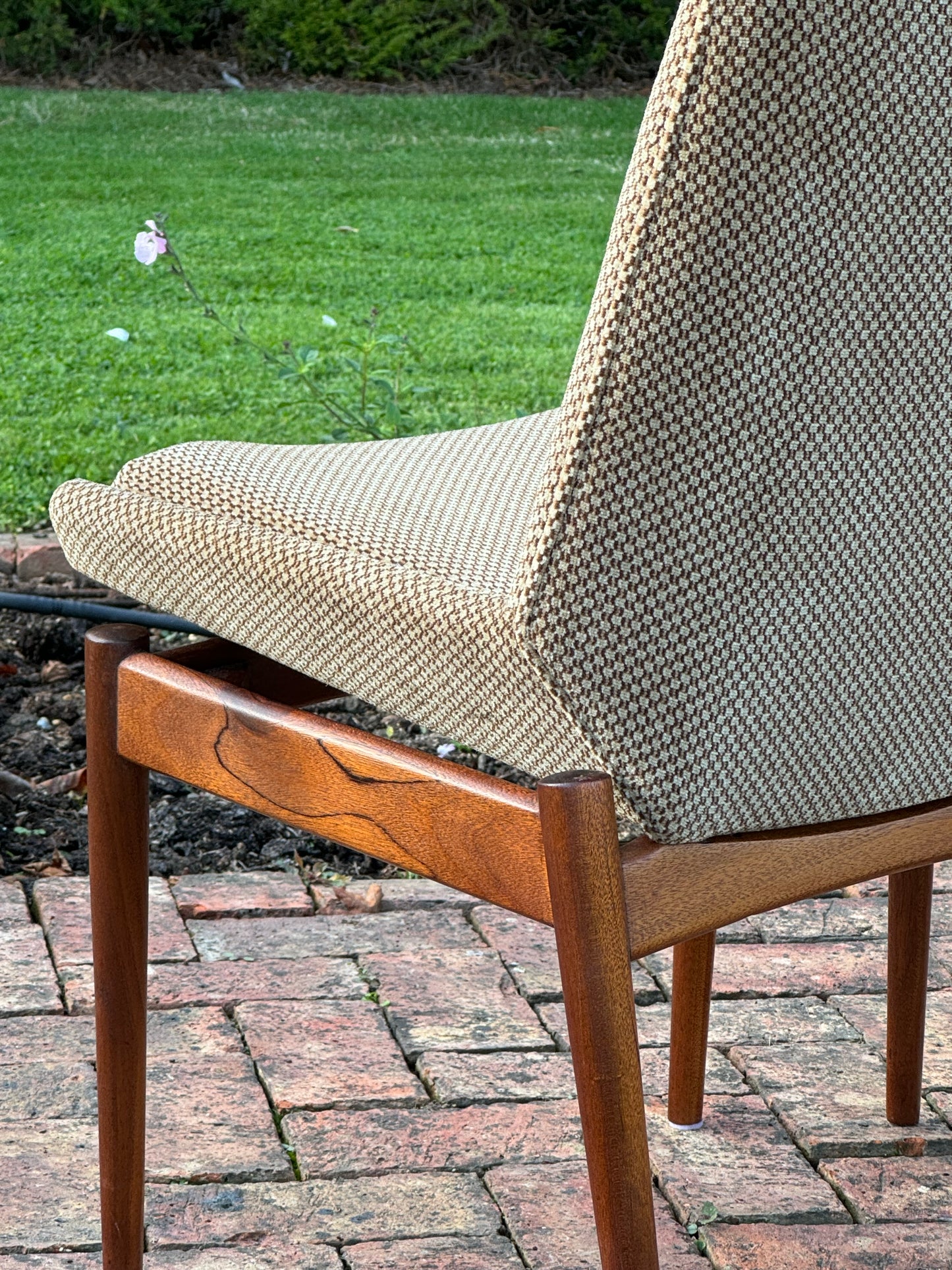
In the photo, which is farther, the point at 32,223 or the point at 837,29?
the point at 32,223

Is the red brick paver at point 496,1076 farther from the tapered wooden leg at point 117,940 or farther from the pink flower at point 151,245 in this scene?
the pink flower at point 151,245

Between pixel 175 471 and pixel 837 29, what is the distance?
0.58m

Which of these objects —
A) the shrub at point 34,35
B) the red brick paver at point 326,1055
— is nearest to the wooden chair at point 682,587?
the red brick paver at point 326,1055

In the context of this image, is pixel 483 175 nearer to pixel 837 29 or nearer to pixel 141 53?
pixel 141 53

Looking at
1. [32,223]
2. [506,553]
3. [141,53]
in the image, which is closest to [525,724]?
[506,553]

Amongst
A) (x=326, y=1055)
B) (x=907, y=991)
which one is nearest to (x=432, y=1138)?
(x=326, y=1055)

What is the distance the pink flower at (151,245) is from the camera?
2623 millimetres

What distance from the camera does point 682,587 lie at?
0.88m

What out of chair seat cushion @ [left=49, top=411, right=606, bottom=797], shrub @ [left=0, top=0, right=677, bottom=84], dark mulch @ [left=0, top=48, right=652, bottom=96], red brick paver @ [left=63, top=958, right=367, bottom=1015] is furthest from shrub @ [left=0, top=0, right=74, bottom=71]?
chair seat cushion @ [left=49, top=411, right=606, bottom=797]

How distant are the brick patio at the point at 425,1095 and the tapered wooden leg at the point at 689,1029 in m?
0.03

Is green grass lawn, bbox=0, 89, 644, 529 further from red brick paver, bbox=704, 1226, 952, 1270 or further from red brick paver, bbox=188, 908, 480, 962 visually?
red brick paver, bbox=704, 1226, 952, 1270

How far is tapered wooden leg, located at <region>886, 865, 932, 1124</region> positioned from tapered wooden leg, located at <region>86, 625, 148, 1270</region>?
0.69m

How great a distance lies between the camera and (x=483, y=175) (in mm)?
9328

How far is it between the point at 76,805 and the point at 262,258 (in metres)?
4.55
